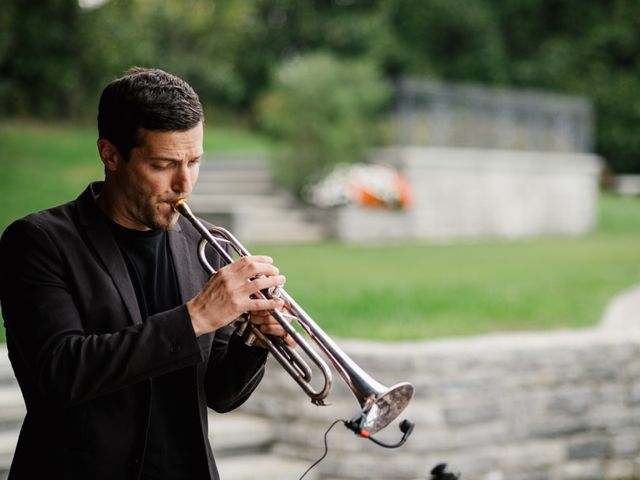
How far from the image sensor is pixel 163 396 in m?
2.37

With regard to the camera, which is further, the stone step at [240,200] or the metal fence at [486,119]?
the metal fence at [486,119]

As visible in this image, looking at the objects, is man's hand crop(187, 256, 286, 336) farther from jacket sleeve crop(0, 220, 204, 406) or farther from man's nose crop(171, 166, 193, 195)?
man's nose crop(171, 166, 193, 195)

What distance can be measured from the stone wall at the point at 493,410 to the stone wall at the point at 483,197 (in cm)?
690

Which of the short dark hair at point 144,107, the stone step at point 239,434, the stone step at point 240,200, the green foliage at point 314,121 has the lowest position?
the stone step at point 240,200

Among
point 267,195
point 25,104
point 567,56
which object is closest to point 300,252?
point 267,195

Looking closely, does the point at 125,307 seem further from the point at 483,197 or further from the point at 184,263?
the point at 483,197

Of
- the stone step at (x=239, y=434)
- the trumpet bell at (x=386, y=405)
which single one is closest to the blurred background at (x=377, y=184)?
the stone step at (x=239, y=434)

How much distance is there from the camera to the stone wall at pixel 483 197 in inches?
544

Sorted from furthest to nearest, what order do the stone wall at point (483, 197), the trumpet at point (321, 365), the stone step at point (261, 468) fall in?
the stone wall at point (483, 197), the stone step at point (261, 468), the trumpet at point (321, 365)

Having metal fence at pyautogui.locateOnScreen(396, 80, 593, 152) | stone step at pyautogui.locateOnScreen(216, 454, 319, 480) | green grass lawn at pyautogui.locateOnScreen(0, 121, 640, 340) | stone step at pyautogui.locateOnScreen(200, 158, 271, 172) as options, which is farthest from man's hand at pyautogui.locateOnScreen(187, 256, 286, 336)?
stone step at pyautogui.locateOnScreen(200, 158, 271, 172)

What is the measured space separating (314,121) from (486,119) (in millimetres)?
3634

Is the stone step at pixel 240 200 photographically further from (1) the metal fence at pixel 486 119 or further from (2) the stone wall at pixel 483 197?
(1) the metal fence at pixel 486 119

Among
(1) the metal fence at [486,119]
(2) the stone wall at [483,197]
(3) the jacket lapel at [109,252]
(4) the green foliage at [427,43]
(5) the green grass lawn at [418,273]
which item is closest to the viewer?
(3) the jacket lapel at [109,252]

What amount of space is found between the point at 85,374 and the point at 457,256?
983 cm
